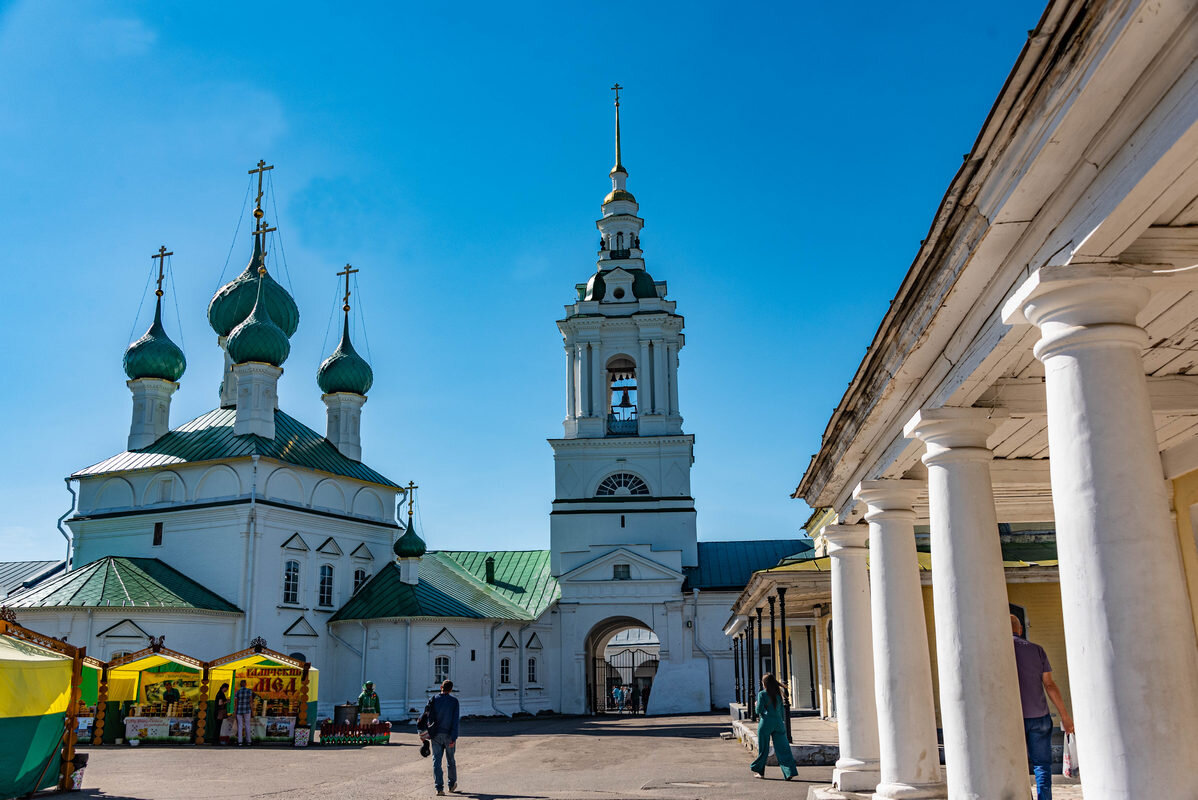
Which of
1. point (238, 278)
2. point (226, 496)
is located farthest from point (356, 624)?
point (238, 278)

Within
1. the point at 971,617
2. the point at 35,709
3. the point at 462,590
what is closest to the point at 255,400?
the point at 462,590

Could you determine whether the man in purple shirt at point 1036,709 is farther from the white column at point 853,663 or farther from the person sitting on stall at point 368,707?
the person sitting on stall at point 368,707

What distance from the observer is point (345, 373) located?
4322 centimetres

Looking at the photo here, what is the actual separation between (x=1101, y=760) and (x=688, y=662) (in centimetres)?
3699

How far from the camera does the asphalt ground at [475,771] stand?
43.9 ft

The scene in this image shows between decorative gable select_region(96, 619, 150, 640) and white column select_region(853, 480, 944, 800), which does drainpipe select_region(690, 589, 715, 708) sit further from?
white column select_region(853, 480, 944, 800)

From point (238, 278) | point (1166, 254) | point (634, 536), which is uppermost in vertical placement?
point (238, 278)

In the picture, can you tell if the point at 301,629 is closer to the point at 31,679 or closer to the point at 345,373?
the point at 345,373

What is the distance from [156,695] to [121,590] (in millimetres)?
10303

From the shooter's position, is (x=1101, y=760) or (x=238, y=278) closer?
(x=1101, y=760)

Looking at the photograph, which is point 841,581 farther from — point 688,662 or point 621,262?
point 621,262

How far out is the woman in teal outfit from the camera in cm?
1404

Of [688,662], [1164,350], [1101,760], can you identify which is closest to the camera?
[1101,760]

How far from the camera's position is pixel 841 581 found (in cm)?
1037
